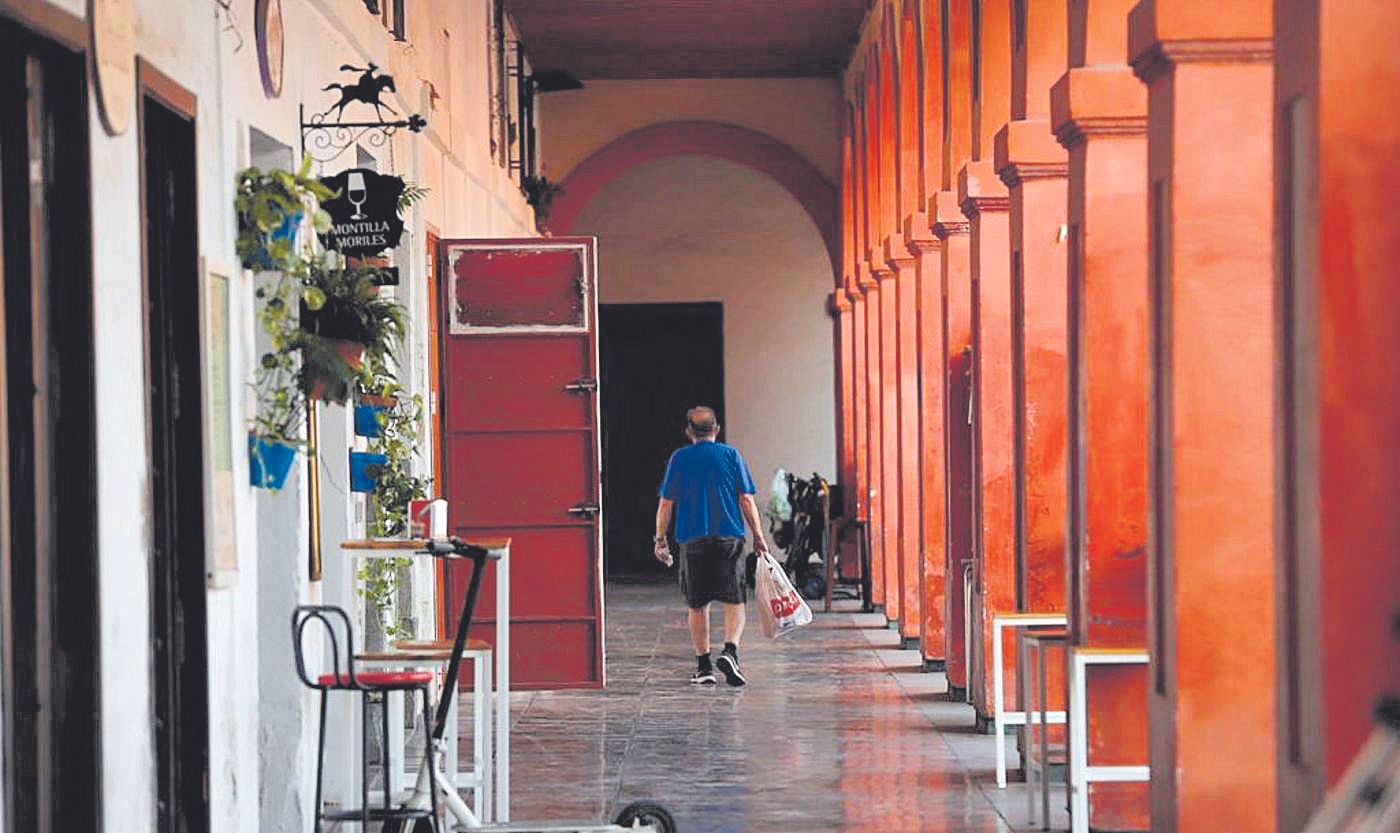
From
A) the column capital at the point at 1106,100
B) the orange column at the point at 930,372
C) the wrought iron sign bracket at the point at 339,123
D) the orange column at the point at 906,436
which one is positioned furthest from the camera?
the orange column at the point at 906,436

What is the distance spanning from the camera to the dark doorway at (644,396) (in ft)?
91.9

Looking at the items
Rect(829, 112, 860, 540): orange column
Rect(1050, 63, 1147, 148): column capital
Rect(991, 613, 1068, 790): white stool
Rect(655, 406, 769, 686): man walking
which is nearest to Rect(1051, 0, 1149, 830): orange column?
Rect(1050, 63, 1147, 148): column capital

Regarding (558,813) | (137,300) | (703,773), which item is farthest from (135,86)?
(703,773)

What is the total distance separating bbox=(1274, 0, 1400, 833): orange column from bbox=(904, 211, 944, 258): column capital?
1008 centimetres

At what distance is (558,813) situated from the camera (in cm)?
980

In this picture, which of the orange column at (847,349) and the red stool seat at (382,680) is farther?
the orange column at (847,349)

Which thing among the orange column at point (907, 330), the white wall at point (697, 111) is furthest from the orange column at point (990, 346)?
the white wall at point (697, 111)

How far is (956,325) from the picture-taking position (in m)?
13.8

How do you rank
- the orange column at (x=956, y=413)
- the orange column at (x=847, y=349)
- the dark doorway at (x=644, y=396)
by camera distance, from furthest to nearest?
the dark doorway at (x=644, y=396) → the orange column at (x=847, y=349) → the orange column at (x=956, y=413)

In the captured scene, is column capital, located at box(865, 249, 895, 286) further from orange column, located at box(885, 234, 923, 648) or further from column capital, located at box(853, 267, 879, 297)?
orange column, located at box(885, 234, 923, 648)

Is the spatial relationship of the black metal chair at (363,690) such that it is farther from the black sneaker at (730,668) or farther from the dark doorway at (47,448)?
the black sneaker at (730,668)

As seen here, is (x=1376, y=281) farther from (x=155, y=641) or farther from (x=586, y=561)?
(x=586, y=561)

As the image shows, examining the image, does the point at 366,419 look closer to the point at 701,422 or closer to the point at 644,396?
the point at 701,422

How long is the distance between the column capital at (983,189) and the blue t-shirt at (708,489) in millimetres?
3059
